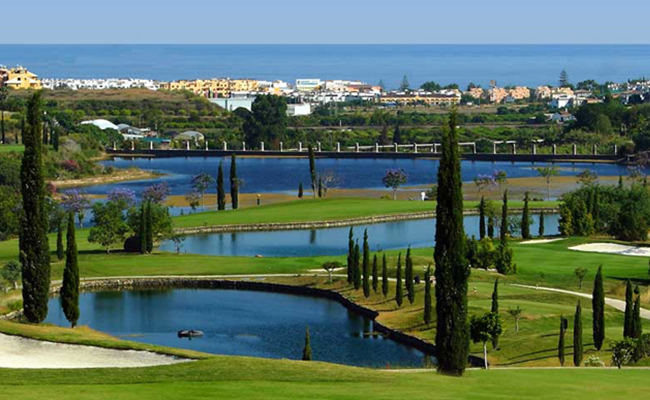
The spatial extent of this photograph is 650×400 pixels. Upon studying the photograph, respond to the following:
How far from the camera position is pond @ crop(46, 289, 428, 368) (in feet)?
192

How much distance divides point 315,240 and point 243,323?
32.5m

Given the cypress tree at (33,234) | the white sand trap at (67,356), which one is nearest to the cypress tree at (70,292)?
the cypress tree at (33,234)

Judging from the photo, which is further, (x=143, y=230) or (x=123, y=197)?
(x=123, y=197)

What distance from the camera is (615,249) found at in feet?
278

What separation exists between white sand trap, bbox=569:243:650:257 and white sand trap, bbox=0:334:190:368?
45.1 m

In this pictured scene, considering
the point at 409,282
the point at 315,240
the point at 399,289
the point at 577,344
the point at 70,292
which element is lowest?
the point at 577,344

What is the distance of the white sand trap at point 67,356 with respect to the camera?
141ft

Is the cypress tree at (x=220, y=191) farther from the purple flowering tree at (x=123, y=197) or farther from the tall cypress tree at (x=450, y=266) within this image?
the tall cypress tree at (x=450, y=266)

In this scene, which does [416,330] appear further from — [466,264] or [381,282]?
[466,264]

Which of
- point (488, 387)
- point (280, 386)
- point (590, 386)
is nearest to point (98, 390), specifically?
point (280, 386)

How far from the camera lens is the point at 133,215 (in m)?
87.5

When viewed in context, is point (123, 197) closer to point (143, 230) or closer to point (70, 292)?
point (143, 230)

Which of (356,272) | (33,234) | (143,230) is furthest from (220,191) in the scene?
(33,234)

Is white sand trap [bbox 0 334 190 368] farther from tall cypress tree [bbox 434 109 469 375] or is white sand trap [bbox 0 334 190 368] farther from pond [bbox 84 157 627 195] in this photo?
pond [bbox 84 157 627 195]
